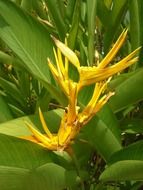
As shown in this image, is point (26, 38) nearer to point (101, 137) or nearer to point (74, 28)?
point (74, 28)

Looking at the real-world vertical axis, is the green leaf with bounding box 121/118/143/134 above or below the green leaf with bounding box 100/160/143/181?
above

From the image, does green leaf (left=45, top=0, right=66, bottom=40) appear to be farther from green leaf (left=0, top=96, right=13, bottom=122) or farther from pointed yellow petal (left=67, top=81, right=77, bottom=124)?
pointed yellow petal (left=67, top=81, right=77, bottom=124)

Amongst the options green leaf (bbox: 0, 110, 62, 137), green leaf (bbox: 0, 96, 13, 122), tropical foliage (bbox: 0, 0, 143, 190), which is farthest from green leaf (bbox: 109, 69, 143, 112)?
green leaf (bbox: 0, 96, 13, 122)

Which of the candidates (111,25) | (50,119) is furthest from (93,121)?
(111,25)

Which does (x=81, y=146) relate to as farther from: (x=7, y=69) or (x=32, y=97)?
(x=7, y=69)

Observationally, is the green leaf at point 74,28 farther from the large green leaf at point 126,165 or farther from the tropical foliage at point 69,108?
the large green leaf at point 126,165

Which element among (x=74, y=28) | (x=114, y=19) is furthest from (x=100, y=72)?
(x=114, y=19)

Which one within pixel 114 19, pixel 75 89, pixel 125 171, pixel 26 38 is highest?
pixel 114 19
